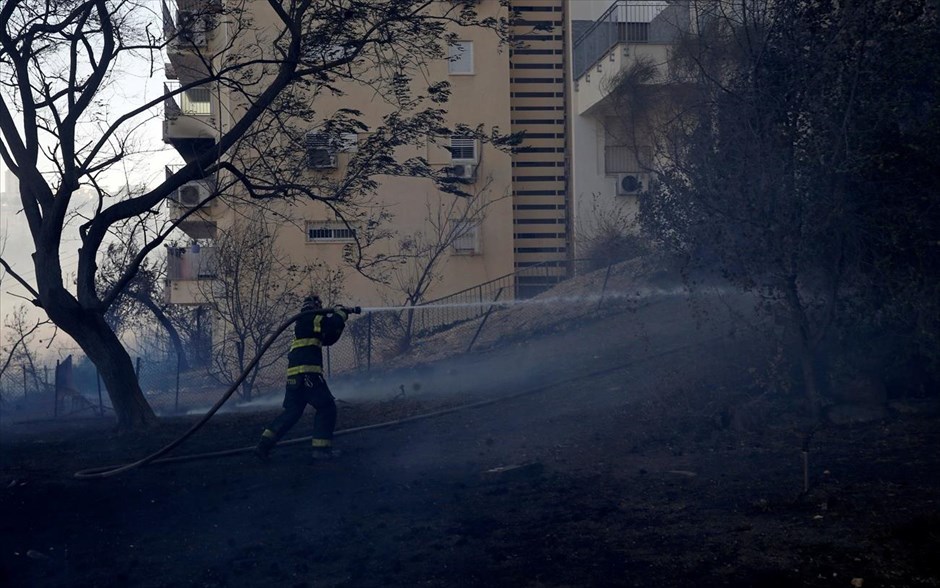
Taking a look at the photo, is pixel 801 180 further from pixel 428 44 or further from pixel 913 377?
pixel 428 44

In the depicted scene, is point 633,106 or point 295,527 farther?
point 633,106

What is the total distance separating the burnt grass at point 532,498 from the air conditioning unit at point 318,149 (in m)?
3.58

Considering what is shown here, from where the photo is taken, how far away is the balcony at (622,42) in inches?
882

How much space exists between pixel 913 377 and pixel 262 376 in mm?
15297

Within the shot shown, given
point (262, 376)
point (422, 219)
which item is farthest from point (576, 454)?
point (422, 219)

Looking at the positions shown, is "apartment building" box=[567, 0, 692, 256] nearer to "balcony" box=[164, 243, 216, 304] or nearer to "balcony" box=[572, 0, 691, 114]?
"balcony" box=[572, 0, 691, 114]

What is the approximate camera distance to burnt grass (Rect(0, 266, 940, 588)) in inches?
237

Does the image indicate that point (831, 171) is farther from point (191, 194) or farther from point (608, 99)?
point (191, 194)

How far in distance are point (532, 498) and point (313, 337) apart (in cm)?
344

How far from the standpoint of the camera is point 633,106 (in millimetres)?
22406

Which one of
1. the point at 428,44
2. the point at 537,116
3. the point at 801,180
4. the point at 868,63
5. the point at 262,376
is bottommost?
the point at 262,376

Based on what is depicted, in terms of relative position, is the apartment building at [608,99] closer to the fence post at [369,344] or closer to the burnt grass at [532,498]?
the fence post at [369,344]

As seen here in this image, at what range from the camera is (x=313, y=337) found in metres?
10.1

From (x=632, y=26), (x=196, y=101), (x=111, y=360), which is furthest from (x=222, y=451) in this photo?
(x=196, y=101)
